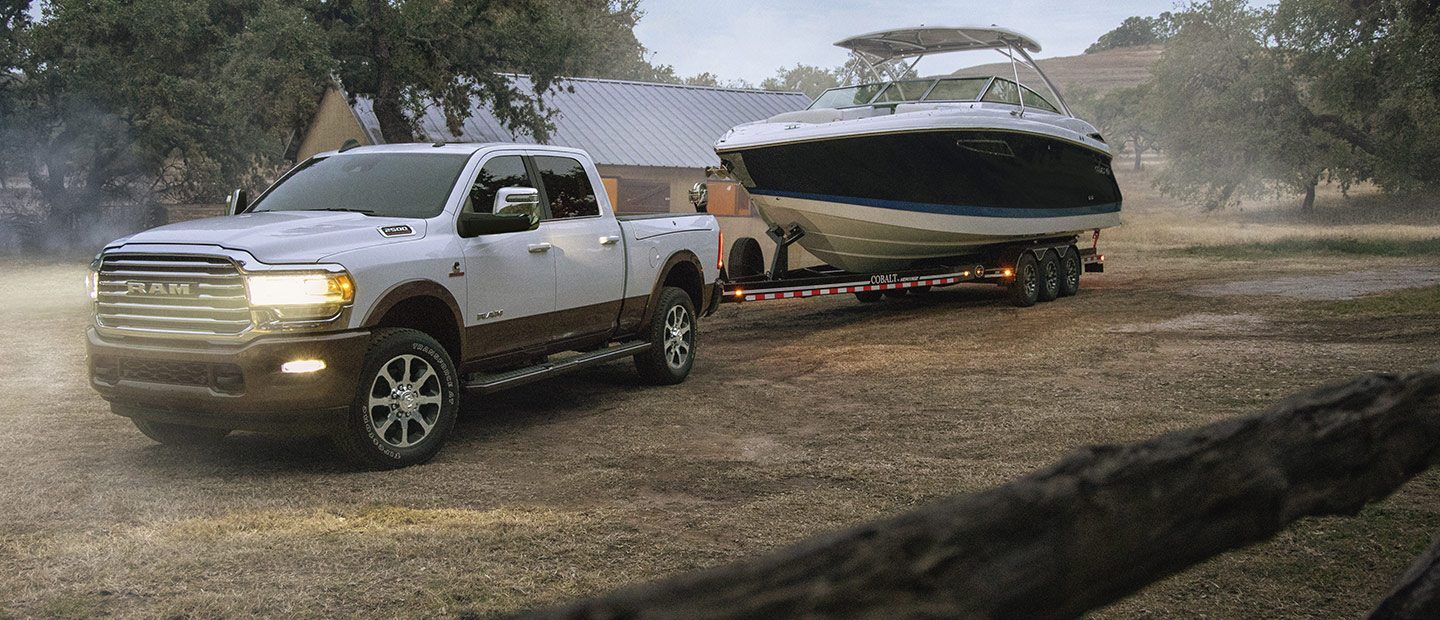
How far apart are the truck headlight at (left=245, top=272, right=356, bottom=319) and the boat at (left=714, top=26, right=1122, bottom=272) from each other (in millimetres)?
8525

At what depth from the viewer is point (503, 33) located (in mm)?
24484

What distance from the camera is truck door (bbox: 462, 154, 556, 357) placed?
820 cm

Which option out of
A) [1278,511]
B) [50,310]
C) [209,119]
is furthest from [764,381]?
[209,119]

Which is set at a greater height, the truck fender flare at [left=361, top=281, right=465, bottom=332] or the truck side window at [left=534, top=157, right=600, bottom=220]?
the truck side window at [left=534, top=157, right=600, bottom=220]

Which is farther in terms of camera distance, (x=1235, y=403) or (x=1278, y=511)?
(x=1235, y=403)

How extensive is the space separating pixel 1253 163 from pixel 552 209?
4228 cm

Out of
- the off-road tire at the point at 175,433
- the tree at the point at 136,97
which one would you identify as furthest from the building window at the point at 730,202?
the off-road tire at the point at 175,433

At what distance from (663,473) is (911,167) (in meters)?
8.75

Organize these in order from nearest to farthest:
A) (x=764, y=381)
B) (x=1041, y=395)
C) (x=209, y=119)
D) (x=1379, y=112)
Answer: (x=1041, y=395) → (x=764, y=381) → (x=209, y=119) → (x=1379, y=112)

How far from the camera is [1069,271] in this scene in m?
18.9

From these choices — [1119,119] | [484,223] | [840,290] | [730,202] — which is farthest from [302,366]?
[1119,119]

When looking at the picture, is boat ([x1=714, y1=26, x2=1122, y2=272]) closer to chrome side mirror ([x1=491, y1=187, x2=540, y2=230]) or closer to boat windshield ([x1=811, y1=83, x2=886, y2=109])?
boat windshield ([x1=811, y1=83, x2=886, y2=109])

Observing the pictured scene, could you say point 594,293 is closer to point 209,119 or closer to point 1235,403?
point 1235,403

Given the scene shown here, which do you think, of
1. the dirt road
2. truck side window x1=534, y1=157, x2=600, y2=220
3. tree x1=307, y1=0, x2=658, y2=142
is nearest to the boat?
the dirt road
